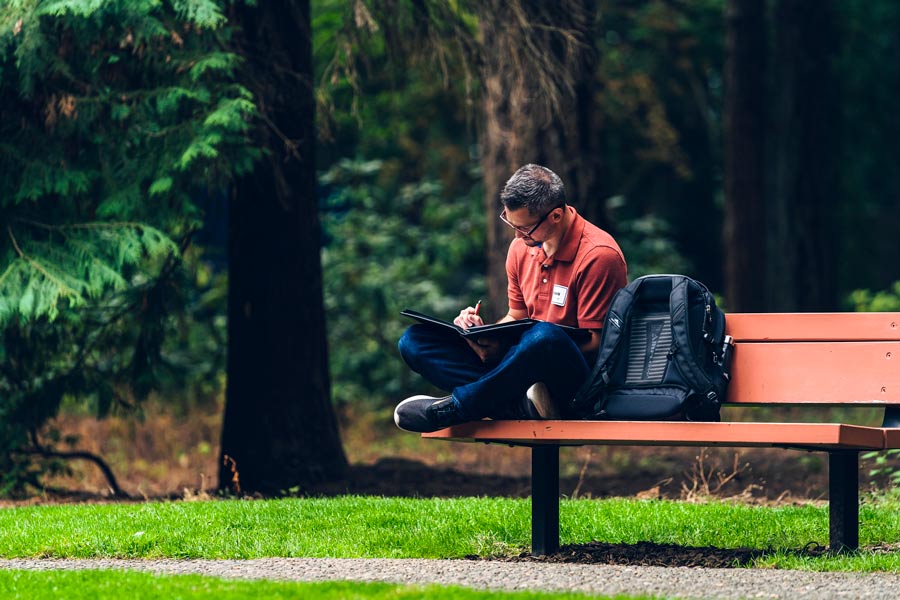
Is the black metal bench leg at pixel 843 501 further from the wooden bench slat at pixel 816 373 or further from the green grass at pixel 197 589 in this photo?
the green grass at pixel 197 589

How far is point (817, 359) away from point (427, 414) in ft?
5.84

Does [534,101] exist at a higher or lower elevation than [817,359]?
higher

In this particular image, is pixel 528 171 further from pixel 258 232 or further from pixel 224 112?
pixel 258 232

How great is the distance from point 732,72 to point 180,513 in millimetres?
12686

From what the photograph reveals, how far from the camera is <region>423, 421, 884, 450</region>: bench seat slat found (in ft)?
17.9

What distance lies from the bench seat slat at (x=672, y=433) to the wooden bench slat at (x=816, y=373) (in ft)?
1.22

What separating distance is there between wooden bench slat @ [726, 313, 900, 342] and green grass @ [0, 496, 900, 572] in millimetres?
963

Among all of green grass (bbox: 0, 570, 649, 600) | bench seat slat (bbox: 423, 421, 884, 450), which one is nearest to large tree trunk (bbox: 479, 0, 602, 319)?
bench seat slat (bbox: 423, 421, 884, 450)

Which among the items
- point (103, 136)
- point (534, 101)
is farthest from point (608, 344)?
point (534, 101)

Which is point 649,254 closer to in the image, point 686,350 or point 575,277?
point 575,277

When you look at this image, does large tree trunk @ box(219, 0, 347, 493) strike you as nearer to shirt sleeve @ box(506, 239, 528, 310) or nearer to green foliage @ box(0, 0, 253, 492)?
green foliage @ box(0, 0, 253, 492)

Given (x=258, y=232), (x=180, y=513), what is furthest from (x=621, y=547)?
(x=258, y=232)

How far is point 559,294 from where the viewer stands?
6332mm

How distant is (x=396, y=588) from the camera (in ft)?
16.9
